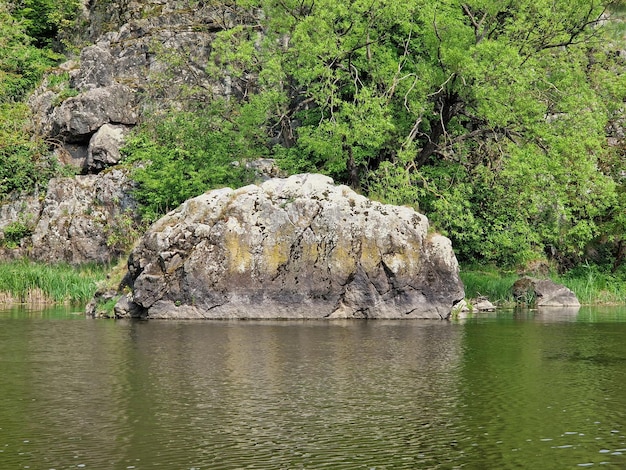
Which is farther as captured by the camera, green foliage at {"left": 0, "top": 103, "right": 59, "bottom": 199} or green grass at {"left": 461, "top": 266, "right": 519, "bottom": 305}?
green foliage at {"left": 0, "top": 103, "right": 59, "bottom": 199}

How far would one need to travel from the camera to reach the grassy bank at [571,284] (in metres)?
41.5

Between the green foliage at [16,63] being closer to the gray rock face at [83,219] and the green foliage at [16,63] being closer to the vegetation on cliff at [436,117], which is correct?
the gray rock face at [83,219]

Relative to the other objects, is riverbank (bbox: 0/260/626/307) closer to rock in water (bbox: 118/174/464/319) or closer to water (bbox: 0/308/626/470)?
rock in water (bbox: 118/174/464/319)

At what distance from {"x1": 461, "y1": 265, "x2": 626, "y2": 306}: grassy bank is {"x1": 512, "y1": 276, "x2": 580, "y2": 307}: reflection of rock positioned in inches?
18.7

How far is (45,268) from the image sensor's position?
136 feet

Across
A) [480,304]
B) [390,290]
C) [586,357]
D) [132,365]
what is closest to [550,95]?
[480,304]

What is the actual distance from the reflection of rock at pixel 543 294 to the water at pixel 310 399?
45.3 ft

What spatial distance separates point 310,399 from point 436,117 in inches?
1171

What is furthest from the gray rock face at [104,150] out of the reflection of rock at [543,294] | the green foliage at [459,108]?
the reflection of rock at [543,294]

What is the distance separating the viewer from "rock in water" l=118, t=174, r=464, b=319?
108 ft

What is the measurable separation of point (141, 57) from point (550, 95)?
26.2 m

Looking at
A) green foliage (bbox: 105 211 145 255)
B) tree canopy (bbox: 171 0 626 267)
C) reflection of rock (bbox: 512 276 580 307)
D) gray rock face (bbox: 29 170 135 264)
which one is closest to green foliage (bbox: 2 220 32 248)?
gray rock face (bbox: 29 170 135 264)

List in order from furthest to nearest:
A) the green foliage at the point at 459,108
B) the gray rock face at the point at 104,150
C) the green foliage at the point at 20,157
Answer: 1. the green foliage at the point at 20,157
2. the gray rock face at the point at 104,150
3. the green foliage at the point at 459,108

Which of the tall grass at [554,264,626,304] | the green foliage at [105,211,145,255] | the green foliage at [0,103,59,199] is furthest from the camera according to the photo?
the green foliage at [0,103,59,199]
